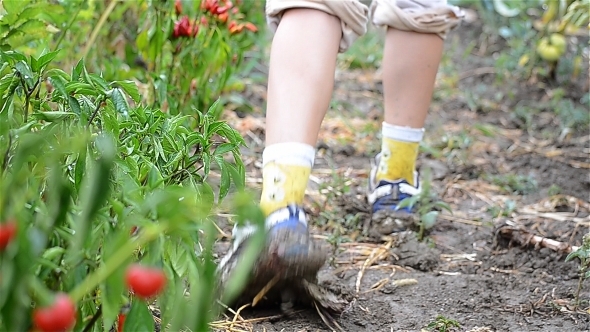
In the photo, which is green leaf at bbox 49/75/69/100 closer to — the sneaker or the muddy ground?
the sneaker

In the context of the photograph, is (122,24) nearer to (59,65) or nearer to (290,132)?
(59,65)

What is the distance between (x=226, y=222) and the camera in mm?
1913

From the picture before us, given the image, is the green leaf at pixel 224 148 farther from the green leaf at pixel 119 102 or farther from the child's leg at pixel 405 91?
the child's leg at pixel 405 91

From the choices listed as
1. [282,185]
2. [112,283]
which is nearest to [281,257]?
[282,185]

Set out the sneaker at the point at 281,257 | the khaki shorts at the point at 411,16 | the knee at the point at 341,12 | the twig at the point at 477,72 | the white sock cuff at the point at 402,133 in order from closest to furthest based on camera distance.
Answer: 1. the sneaker at the point at 281,257
2. the knee at the point at 341,12
3. the khaki shorts at the point at 411,16
4. the white sock cuff at the point at 402,133
5. the twig at the point at 477,72

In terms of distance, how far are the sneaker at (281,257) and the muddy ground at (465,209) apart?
102 mm

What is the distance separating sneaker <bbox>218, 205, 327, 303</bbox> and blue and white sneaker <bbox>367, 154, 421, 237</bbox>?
0.59 metres

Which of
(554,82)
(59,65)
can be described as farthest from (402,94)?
(554,82)

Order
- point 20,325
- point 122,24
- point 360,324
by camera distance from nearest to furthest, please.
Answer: point 20,325
point 360,324
point 122,24

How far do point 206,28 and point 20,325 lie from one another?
1.55 metres

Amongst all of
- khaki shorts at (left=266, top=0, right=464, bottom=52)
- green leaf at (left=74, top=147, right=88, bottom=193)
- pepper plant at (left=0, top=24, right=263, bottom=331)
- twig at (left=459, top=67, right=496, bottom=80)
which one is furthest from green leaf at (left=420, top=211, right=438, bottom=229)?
twig at (left=459, top=67, right=496, bottom=80)

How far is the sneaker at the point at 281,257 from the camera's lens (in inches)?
48.7

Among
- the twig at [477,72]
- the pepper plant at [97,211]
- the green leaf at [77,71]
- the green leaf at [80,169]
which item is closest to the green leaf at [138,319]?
the pepper plant at [97,211]

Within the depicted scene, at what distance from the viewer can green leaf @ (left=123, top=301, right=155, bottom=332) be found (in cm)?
77
